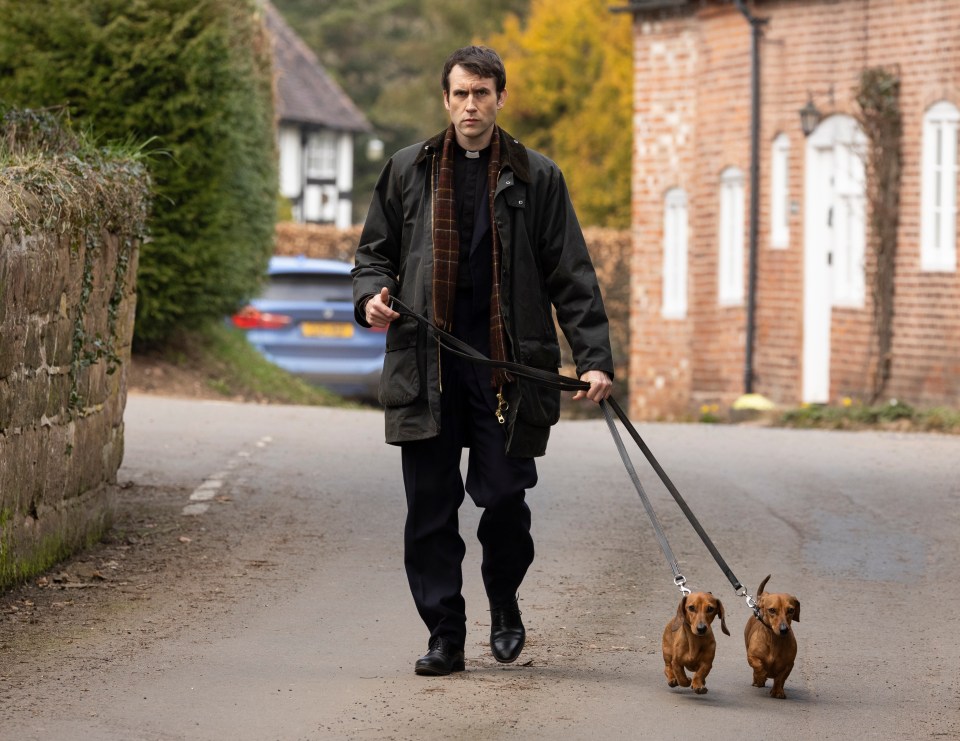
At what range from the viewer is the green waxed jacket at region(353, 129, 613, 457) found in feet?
20.5

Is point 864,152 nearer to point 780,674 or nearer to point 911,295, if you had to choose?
point 911,295

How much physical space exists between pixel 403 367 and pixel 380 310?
0.76 feet

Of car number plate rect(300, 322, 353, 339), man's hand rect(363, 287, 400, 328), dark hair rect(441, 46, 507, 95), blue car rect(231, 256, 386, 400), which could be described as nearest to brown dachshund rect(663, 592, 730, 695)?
man's hand rect(363, 287, 400, 328)

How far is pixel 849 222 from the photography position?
2200 cm

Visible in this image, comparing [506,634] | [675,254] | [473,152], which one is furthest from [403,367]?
[675,254]

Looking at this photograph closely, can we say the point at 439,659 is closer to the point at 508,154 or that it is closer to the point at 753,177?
the point at 508,154

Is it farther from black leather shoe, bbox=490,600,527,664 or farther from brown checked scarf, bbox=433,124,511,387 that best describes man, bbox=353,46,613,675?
black leather shoe, bbox=490,600,527,664

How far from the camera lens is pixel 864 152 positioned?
70.1 ft

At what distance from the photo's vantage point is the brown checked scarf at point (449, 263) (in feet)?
20.4

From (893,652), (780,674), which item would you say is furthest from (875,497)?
(780,674)

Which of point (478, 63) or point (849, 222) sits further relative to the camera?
point (849, 222)

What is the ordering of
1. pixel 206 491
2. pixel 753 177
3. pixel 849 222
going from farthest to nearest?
pixel 753 177
pixel 849 222
pixel 206 491

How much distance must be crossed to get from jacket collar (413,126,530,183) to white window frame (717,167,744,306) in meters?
17.8

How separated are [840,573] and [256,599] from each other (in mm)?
2735
